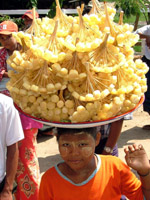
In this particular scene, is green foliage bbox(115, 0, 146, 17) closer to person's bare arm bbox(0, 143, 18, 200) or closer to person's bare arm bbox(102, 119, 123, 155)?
person's bare arm bbox(102, 119, 123, 155)

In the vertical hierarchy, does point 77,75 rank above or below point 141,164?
above

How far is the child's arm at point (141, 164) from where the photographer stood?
1.81 m

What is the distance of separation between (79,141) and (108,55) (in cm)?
55

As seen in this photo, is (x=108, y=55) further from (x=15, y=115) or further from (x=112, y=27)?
(x=15, y=115)

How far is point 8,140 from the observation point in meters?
2.42

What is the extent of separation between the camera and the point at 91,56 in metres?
1.59

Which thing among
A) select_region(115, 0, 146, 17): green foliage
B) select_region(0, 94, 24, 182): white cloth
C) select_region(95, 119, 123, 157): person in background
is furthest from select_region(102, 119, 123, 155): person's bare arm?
select_region(115, 0, 146, 17): green foliage

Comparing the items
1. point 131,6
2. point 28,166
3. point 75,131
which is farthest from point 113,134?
point 131,6

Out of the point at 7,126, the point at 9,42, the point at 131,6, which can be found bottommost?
the point at 131,6

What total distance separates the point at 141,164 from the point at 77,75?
71cm

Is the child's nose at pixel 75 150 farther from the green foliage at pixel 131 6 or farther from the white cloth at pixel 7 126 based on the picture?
the green foliage at pixel 131 6

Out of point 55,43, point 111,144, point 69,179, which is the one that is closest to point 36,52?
point 55,43

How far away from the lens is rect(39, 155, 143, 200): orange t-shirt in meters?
1.87

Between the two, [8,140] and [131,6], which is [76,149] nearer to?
[8,140]
